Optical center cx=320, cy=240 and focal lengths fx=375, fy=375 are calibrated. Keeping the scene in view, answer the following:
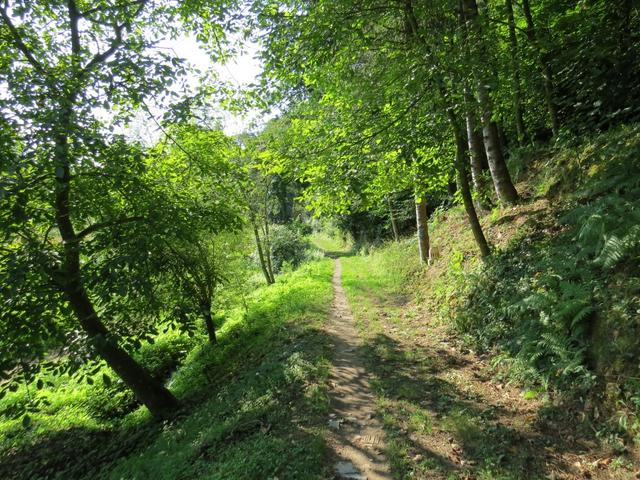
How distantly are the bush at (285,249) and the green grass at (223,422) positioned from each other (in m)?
15.5

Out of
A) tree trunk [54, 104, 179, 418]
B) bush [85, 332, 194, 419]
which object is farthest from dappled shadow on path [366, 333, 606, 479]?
bush [85, 332, 194, 419]

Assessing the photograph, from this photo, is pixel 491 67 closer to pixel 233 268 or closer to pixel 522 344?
pixel 522 344

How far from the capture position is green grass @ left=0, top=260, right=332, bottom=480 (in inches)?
192

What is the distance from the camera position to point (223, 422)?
246 inches

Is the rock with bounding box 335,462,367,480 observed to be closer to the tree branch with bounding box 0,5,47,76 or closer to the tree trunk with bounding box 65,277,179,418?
the tree trunk with bounding box 65,277,179,418

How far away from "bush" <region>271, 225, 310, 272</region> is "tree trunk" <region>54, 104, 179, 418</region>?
20631 mm

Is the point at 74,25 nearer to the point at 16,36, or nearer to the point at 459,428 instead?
the point at 16,36

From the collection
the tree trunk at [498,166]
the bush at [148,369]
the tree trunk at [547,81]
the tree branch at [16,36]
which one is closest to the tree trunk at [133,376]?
the bush at [148,369]

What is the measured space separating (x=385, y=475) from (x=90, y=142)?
5.64 meters

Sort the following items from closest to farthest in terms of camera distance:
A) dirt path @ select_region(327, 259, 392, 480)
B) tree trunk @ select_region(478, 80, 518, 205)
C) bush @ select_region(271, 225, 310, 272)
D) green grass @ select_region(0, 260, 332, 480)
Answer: dirt path @ select_region(327, 259, 392, 480), green grass @ select_region(0, 260, 332, 480), tree trunk @ select_region(478, 80, 518, 205), bush @ select_region(271, 225, 310, 272)

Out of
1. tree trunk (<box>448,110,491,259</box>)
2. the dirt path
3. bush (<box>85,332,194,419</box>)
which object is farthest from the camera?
bush (<box>85,332,194,419</box>)

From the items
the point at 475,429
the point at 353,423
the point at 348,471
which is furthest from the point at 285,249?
the point at 348,471

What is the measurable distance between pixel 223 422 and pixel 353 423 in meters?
2.38

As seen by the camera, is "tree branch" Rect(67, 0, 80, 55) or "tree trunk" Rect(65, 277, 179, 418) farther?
"tree branch" Rect(67, 0, 80, 55)
